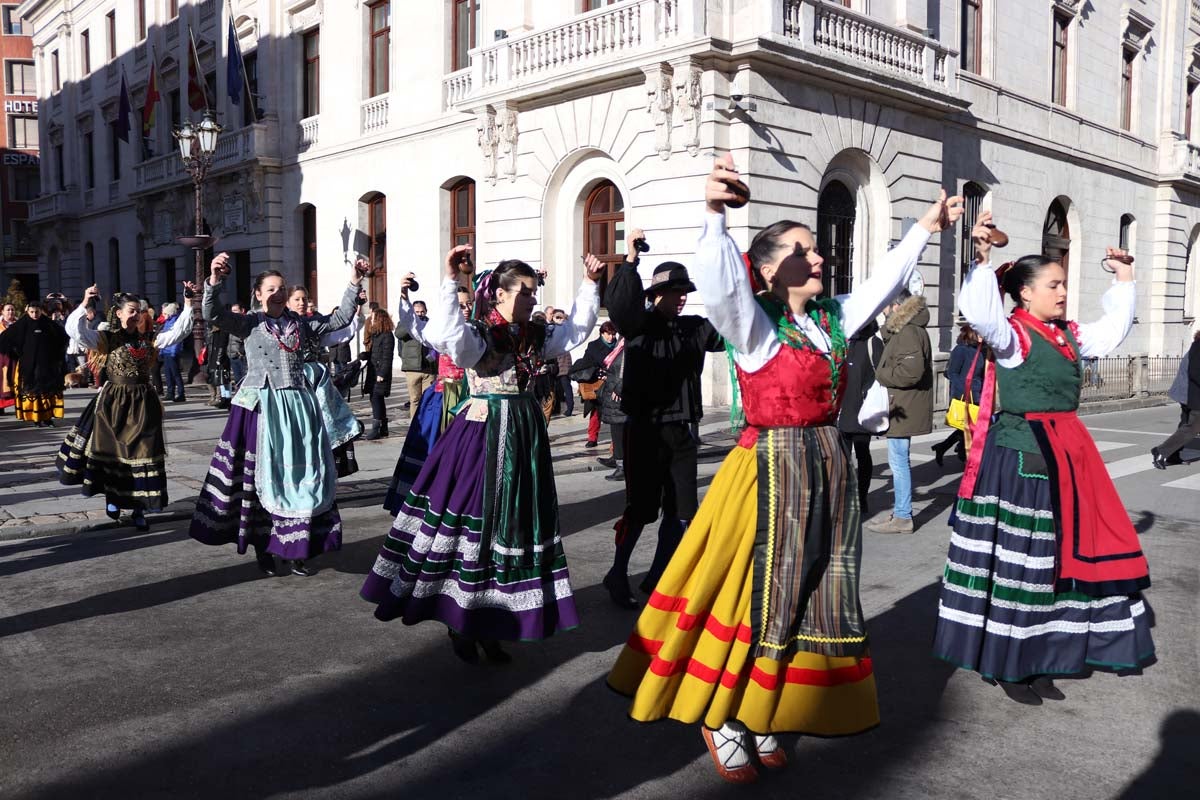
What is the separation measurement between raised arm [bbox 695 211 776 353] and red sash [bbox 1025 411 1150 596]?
168 centimetres

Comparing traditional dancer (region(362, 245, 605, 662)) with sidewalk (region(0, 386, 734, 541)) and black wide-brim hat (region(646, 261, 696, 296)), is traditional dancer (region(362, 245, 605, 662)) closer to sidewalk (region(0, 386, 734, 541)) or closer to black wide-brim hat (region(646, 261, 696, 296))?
black wide-brim hat (region(646, 261, 696, 296))

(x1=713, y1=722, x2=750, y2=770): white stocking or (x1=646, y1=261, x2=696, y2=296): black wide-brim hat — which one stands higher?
(x1=646, y1=261, x2=696, y2=296): black wide-brim hat

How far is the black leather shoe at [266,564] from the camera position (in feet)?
20.8

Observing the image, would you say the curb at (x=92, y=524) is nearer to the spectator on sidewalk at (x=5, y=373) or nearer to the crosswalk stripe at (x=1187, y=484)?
the crosswalk stripe at (x=1187, y=484)

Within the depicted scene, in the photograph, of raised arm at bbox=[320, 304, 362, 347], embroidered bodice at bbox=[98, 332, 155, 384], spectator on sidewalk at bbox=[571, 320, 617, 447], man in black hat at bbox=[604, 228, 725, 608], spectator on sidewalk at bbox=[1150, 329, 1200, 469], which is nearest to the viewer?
man in black hat at bbox=[604, 228, 725, 608]

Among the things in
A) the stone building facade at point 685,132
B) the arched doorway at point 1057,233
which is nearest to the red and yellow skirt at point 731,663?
the stone building facade at point 685,132

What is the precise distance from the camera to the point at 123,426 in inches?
305

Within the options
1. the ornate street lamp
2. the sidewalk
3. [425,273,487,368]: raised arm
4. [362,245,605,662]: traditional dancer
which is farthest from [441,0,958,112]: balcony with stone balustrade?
[425,273,487,368]: raised arm

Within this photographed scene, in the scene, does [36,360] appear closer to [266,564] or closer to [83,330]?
[83,330]

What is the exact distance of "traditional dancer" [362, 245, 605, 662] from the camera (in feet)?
14.8

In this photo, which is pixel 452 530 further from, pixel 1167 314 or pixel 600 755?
pixel 1167 314

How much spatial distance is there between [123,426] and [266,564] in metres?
2.23

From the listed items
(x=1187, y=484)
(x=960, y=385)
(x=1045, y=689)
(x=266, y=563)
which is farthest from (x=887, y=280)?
(x=1187, y=484)

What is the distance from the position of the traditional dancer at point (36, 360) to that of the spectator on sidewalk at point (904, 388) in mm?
11481
